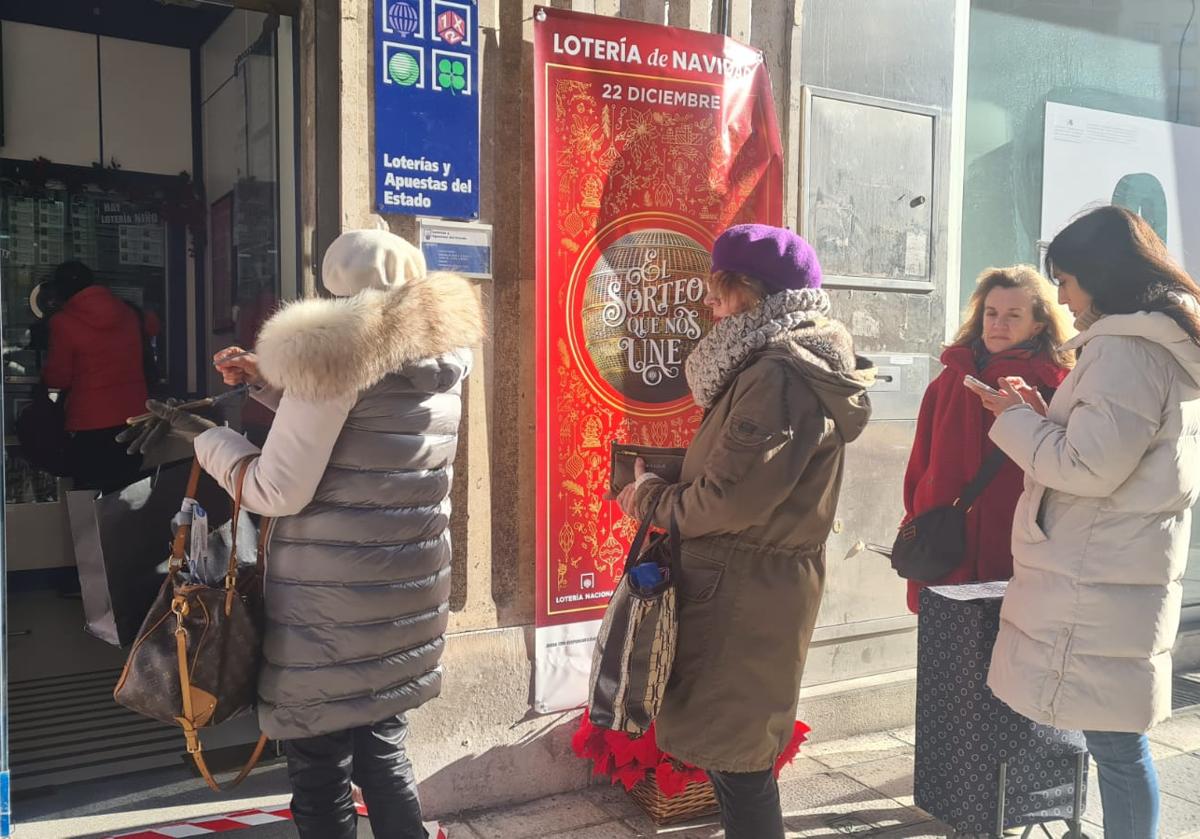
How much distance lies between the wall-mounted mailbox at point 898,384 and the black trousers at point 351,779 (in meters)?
2.72

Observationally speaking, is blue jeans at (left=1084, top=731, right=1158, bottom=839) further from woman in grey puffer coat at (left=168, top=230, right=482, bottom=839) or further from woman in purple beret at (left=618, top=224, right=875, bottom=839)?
woman in grey puffer coat at (left=168, top=230, right=482, bottom=839)

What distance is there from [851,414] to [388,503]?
113cm

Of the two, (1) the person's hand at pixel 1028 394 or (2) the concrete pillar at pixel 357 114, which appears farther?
(2) the concrete pillar at pixel 357 114

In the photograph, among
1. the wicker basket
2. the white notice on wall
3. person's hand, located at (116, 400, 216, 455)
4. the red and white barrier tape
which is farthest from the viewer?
the white notice on wall

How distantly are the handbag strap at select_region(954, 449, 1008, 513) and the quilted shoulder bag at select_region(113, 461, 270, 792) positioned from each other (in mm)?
2215

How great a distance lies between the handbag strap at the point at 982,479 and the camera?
3.25 meters

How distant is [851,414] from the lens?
246 centimetres

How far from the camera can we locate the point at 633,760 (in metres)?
3.50

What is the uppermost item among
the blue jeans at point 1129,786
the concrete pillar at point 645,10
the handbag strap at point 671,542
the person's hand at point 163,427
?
the concrete pillar at point 645,10

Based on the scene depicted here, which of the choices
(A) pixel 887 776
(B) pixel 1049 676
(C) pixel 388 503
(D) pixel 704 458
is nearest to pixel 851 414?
(D) pixel 704 458

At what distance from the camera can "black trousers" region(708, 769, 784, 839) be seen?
97.3 inches

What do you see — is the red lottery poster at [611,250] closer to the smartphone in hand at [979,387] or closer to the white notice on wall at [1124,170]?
the smartphone in hand at [979,387]

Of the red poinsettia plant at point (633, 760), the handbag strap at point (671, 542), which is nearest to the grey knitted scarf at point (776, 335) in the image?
the handbag strap at point (671, 542)

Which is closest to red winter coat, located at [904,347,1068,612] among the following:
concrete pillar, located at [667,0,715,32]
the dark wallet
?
the dark wallet
